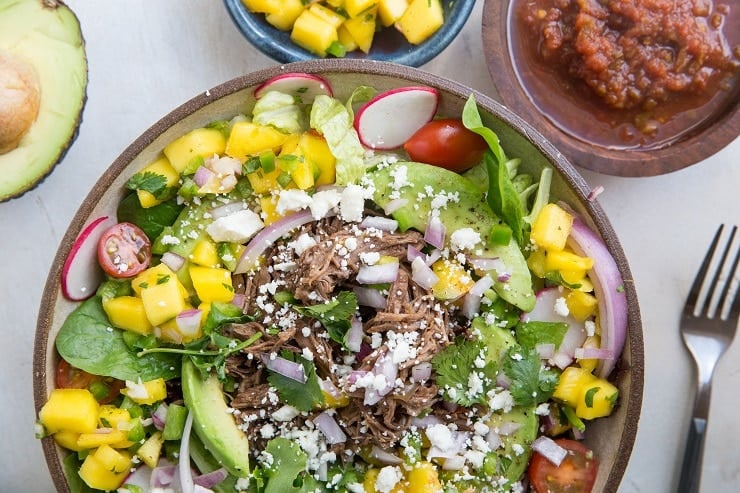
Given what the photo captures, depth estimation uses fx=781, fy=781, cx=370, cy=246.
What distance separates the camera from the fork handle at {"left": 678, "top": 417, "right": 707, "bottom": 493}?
2988 millimetres

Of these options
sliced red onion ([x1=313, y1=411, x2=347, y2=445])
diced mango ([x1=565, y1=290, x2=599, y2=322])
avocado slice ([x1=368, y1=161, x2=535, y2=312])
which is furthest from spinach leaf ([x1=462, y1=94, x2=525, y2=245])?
sliced red onion ([x1=313, y1=411, x2=347, y2=445])

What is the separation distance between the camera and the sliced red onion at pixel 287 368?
238 cm

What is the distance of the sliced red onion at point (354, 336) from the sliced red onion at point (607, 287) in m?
0.75

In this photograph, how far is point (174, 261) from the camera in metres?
2.49

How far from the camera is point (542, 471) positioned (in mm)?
2508

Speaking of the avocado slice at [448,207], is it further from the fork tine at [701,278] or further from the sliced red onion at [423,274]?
the fork tine at [701,278]

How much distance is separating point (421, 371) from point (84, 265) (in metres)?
1.14

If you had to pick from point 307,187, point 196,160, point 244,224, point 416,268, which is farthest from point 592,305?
point 196,160

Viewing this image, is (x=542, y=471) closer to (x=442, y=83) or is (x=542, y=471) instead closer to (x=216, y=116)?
(x=442, y=83)

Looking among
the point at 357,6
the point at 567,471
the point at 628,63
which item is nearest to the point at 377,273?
the point at 567,471

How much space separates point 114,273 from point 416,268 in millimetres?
968

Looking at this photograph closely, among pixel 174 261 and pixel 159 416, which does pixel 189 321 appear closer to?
pixel 174 261

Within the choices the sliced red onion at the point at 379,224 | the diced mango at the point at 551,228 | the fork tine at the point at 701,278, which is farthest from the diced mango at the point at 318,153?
the fork tine at the point at 701,278

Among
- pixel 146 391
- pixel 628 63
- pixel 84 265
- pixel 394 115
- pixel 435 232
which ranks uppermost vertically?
pixel 628 63
